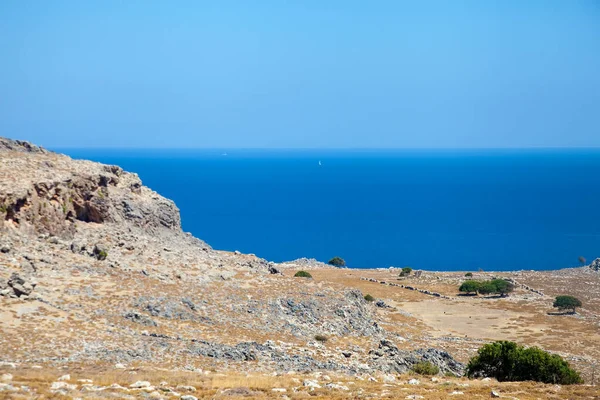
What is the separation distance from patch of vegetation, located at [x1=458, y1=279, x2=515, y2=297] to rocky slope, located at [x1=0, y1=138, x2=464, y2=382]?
26.1m

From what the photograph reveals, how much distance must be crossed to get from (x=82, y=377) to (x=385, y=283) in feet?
179

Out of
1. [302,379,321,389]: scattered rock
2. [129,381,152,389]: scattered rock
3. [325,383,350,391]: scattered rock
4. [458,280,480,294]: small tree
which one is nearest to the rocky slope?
[129,381,152,389]: scattered rock

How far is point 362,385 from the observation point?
23.2 m

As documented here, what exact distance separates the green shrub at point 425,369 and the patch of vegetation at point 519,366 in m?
1.82

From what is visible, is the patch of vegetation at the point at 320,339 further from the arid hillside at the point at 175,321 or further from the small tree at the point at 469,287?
the small tree at the point at 469,287

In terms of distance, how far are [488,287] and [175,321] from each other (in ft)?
149

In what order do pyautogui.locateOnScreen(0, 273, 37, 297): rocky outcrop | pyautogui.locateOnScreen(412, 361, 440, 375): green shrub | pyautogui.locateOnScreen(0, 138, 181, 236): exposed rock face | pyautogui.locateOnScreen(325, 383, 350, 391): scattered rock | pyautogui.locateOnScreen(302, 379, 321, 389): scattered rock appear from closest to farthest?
pyautogui.locateOnScreen(325, 383, 350, 391): scattered rock, pyautogui.locateOnScreen(302, 379, 321, 389): scattered rock, pyautogui.locateOnScreen(0, 273, 37, 297): rocky outcrop, pyautogui.locateOnScreen(412, 361, 440, 375): green shrub, pyautogui.locateOnScreen(0, 138, 181, 236): exposed rock face

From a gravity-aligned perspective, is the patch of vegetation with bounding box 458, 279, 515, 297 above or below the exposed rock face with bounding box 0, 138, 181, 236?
below

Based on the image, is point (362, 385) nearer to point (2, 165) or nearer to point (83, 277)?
point (83, 277)

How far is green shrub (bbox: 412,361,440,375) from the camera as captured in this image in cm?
3253

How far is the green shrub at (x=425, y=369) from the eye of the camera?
32531 mm

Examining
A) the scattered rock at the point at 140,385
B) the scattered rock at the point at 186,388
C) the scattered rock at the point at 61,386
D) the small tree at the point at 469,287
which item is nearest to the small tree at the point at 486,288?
the small tree at the point at 469,287

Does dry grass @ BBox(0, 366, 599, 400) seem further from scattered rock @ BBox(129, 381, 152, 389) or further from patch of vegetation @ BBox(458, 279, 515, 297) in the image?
patch of vegetation @ BBox(458, 279, 515, 297)

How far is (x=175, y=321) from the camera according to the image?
35.0m
